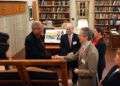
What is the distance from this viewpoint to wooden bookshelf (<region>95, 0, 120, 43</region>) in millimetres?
13367

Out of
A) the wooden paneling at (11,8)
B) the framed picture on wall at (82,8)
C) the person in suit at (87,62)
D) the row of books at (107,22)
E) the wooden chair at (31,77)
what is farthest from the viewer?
the framed picture on wall at (82,8)

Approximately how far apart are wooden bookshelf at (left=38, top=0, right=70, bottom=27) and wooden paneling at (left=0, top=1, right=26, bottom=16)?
284 cm

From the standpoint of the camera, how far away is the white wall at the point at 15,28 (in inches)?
340

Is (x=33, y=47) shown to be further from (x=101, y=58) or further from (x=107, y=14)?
(x=107, y=14)

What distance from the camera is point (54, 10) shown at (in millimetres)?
13695

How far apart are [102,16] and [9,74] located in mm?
11121

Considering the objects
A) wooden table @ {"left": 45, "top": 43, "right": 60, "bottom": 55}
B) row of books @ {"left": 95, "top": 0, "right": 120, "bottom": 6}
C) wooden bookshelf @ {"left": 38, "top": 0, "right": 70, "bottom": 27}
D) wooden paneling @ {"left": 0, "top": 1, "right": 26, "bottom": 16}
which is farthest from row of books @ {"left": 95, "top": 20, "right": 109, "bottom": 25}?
wooden table @ {"left": 45, "top": 43, "right": 60, "bottom": 55}

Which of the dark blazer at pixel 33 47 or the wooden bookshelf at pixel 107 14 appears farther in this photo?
the wooden bookshelf at pixel 107 14

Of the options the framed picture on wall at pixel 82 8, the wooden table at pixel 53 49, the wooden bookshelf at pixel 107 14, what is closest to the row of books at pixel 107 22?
the wooden bookshelf at pixel 107 14

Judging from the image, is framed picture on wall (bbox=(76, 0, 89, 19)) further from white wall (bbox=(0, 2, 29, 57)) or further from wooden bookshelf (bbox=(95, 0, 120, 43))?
white wall (bbox=(0, 2, 29, 57))

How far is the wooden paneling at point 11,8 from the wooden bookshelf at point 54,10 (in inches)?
112

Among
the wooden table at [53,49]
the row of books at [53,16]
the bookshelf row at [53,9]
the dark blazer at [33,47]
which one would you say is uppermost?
the bookshelf row at [53,9]

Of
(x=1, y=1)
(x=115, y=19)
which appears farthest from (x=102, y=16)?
(x=1, y=1)

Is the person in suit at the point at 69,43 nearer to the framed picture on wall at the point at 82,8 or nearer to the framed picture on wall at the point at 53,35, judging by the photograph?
the framed picture on wall at the point at 53,35
